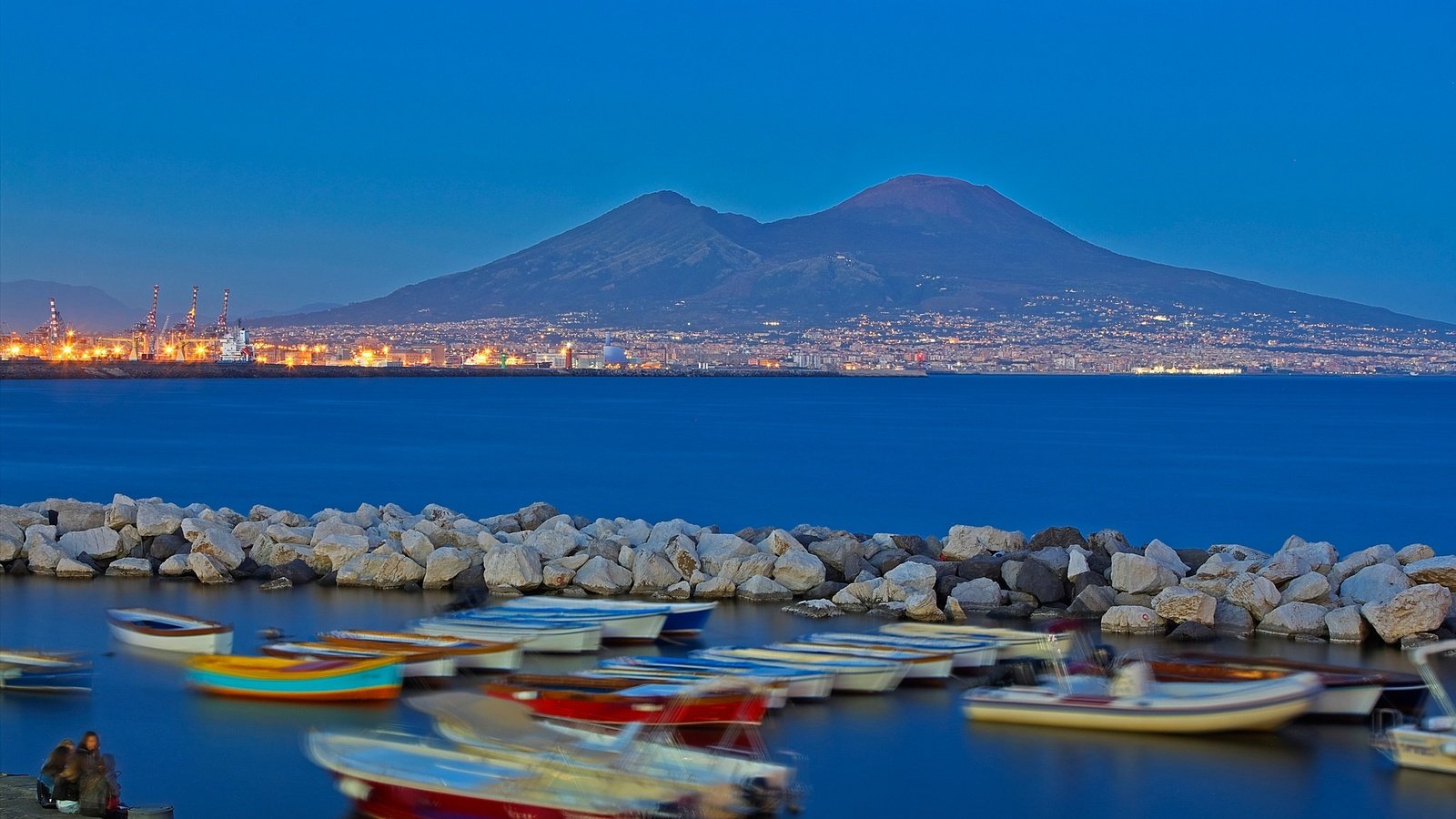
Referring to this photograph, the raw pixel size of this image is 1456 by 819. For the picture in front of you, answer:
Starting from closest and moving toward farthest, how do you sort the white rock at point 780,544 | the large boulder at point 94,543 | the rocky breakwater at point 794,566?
the rocky breakwater at point 794,566 → the white rock at point 780,544 → the large boulder at point 94,543

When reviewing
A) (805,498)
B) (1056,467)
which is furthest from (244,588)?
(1056,467)

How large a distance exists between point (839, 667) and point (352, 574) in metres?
9.27

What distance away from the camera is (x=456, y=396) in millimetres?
128500

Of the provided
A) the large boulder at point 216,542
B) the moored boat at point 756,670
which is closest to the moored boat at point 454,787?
the moored boat at point 756,670

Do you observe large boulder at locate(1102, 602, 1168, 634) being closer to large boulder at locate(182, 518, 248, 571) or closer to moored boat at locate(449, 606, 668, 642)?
moored boat at locate(449, 606, 668, 642)

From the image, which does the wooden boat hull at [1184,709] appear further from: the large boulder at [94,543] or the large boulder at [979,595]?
the large boulder at [94,543]

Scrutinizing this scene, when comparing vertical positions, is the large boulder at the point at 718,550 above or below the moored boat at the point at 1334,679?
above

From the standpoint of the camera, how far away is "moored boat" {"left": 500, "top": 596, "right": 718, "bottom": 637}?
18594 millimetres

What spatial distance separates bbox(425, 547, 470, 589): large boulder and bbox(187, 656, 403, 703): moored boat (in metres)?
5.91

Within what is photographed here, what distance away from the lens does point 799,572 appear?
21.0 meters

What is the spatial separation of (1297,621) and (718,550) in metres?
7.99

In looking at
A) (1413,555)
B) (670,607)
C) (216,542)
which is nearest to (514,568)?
(670,607)

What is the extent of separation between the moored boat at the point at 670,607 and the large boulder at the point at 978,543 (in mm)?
5001

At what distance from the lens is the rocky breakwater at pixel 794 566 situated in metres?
19.1
